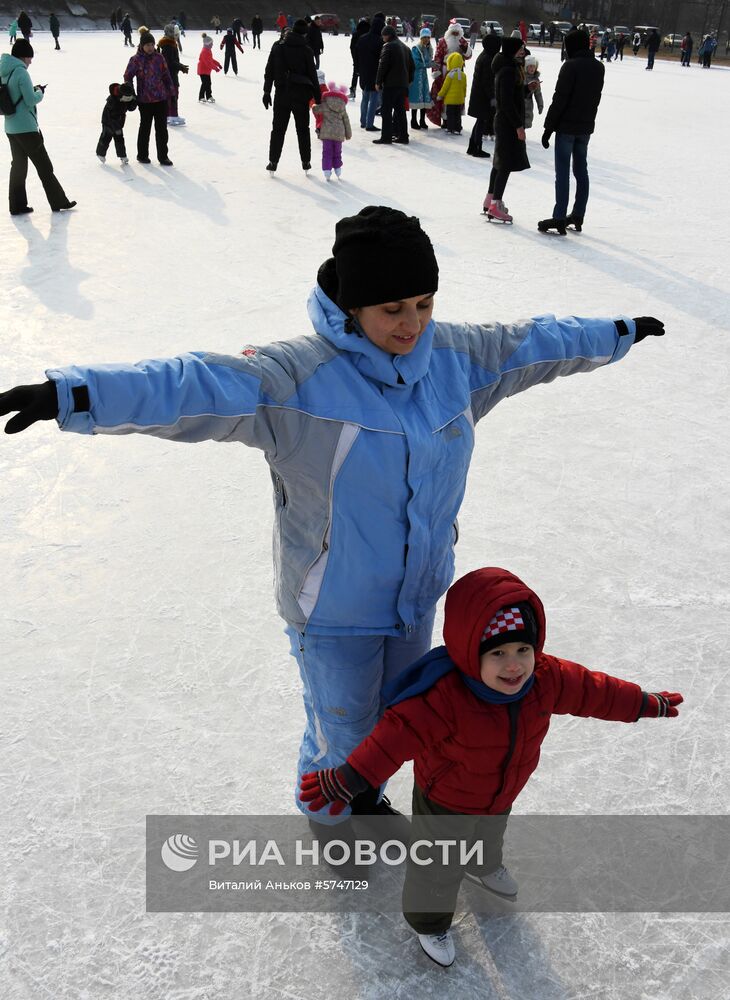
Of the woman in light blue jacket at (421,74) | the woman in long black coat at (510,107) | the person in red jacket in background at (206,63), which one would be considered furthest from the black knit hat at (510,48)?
the person in red jacket in background at (206,63)

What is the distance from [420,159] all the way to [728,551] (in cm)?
796

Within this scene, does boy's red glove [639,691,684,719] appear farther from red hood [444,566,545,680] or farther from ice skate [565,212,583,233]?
ice skate [565,212,583,233]

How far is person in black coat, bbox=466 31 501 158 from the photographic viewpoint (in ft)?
30.5

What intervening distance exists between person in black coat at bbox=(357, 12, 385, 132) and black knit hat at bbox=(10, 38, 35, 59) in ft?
17.3

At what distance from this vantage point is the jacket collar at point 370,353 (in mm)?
1713

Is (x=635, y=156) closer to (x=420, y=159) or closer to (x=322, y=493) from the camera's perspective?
(x=420, y=159)

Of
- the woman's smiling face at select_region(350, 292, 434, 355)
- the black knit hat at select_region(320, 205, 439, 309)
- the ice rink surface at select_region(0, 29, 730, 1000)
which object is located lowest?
the ice rink surface at select_region(0, 29, 730, 1000)

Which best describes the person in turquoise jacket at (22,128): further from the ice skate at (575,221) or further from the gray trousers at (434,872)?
the gray trousers at (434,872)

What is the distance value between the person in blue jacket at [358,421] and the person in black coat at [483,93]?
8.29m

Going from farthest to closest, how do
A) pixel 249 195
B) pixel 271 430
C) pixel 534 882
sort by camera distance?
pixel 249 195, pixel 534 882, pixel 271 430

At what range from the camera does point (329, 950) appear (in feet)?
6.48

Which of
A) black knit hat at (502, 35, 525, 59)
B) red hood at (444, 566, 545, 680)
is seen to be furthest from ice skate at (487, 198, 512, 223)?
red hood at (444, 566, 545, 680)

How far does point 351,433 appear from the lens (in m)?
1.70

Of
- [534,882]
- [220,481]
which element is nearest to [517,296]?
[220,481]
